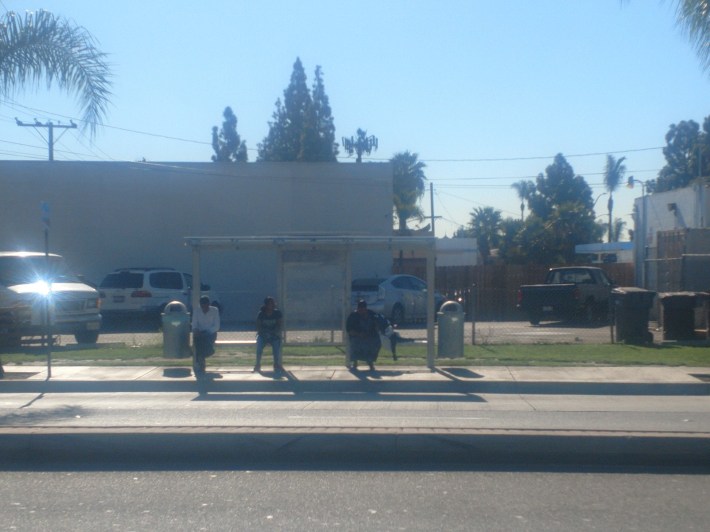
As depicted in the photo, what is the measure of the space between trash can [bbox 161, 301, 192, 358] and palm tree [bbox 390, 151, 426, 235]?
44.7 meters

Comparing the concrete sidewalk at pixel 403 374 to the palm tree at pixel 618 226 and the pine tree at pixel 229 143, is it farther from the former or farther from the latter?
the palm tree at pixel 618 226

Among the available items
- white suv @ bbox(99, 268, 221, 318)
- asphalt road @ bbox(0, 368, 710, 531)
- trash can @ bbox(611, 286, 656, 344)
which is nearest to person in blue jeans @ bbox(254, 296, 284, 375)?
asphalt road @ bbox(0, 368, 710, 531)

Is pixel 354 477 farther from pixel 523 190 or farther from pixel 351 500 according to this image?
pixel 523 190

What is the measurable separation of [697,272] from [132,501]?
71.7 feet

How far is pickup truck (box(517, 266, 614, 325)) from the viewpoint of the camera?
27641mm


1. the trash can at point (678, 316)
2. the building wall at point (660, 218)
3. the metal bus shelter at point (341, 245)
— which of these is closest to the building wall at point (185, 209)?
the building wall at point (660, 218)

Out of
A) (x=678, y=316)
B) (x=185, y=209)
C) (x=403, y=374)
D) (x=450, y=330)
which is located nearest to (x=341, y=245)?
(x=450, y=330)

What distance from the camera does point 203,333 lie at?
16.6 m

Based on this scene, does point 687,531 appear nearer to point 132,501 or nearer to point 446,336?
point 132,501

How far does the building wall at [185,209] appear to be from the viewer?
3325 cm

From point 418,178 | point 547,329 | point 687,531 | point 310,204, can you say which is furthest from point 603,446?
point 418,178

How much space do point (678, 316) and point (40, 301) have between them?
13.9m

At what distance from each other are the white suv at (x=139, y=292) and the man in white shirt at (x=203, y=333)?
973cm

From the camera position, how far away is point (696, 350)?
62.8ft
